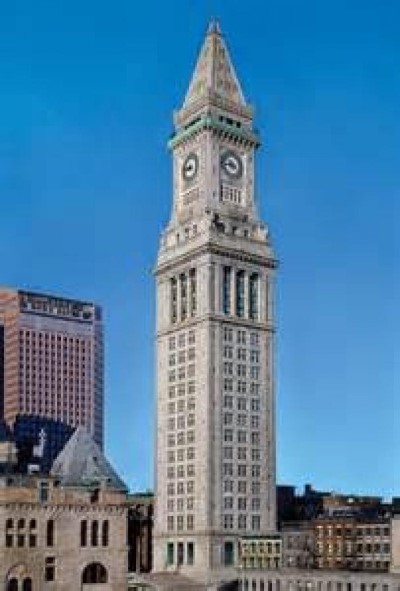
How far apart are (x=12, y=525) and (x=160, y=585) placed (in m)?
27.2

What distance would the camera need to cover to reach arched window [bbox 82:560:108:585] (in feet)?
574

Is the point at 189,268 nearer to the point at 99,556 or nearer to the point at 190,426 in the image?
the point at 190,426

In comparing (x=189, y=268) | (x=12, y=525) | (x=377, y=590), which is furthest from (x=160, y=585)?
(x=189, y=268)

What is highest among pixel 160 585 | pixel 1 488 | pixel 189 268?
pixel 189 268

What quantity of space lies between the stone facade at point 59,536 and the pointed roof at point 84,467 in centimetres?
465

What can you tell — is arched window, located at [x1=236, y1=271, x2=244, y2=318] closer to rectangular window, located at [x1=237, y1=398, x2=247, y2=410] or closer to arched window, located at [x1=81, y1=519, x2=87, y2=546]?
rectangular window, located at [x1=237, y1=398, x2=247, y2=410]

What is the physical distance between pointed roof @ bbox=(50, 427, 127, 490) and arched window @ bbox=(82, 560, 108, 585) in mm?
12886

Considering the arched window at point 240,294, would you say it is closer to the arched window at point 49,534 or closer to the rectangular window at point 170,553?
the rectangular window at point 170,553

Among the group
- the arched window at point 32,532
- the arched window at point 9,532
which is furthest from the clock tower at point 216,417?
the arched window at point 9,532

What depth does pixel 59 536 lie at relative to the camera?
172875 millimetres

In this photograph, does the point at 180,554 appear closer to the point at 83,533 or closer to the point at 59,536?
the point at 83,533

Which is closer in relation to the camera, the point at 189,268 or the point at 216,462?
the point at 216,462

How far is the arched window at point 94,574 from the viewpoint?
175 metres

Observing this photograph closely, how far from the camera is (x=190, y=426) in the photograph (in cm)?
19250
